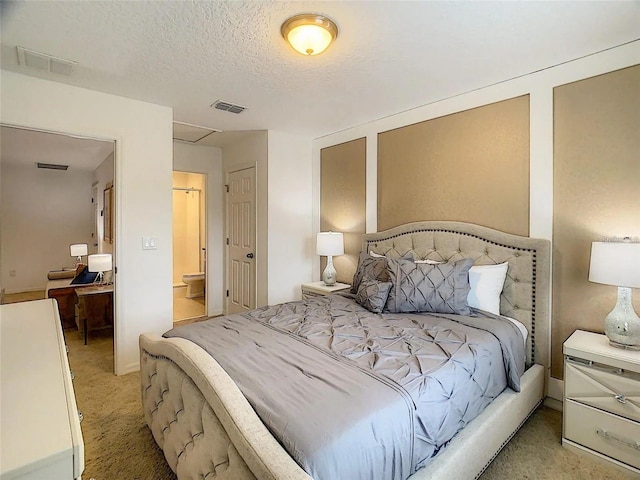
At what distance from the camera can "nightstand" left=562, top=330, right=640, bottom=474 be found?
5.86 ft

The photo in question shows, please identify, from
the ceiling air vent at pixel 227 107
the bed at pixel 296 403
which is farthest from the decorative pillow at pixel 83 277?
the ceiling air vent at pixel 227 107

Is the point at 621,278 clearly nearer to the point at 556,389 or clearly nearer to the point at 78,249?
the point at 556,389

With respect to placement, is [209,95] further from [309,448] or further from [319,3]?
[309,448]

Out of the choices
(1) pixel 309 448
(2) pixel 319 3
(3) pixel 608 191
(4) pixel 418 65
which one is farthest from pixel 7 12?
(3) pixel 608 191

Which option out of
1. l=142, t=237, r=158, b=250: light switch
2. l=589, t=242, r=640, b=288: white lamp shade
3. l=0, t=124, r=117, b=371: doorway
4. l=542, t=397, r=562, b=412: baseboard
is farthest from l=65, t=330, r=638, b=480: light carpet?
l=142, t=237, r=158, b=250: light switch

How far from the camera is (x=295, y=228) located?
4.30 metres

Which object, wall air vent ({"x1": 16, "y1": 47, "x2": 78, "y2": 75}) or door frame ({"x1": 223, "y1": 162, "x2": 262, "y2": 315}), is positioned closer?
wall air vent ({"x1": 16, "y1": 47, "x2": 78, "y2": 75})

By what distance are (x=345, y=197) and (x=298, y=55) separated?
1.94 m

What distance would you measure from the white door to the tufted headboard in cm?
225

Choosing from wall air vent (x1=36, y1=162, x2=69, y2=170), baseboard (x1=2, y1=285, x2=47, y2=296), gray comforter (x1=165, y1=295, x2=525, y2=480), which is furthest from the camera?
wall air vent (x1=36, y1=162, x2=69, y2=170)

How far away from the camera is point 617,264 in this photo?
6.08 feet

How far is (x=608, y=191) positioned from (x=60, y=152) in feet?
13.8

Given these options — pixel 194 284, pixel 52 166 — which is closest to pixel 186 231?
pixel 194 284

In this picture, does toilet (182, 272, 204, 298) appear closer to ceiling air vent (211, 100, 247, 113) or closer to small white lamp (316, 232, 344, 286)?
small white lamp (316, 232, 344, 286)
